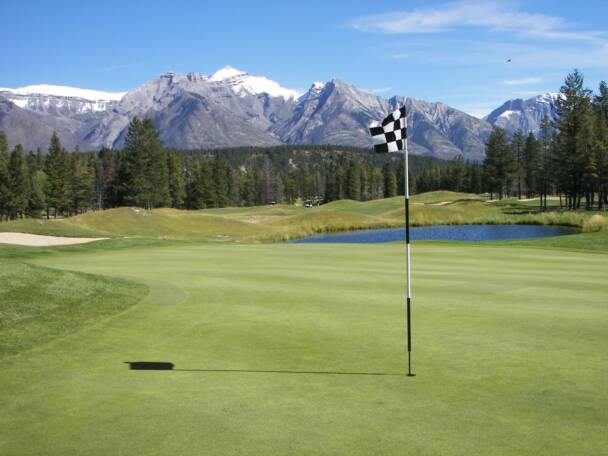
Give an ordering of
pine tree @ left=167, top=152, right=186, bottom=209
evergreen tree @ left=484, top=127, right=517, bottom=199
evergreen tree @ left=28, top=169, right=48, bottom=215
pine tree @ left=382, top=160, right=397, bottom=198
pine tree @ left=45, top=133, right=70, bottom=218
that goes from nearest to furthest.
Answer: pine tree @ left=45, top=133, right=70, bottom=218 < evergreen tree @ left=28, top=169, right=48, bottom=215 < pine tree @ left=167, top=152, right=186, bottom=209 < evergreen tree @ left=484, top=127, right=517, bottom=199 < pine tree @ left=382, top=160, right=397, bottom=198

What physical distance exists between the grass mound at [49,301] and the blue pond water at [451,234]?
164ft

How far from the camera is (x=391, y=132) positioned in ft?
33.5

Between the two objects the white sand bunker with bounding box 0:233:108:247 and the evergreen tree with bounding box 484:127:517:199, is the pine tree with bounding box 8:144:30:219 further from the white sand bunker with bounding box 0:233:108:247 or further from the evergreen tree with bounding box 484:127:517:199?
the evergreen tree with bounding box 484:127:517:199

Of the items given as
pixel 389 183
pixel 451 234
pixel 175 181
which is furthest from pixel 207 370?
pixel 389 183

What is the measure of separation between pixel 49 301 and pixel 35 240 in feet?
110

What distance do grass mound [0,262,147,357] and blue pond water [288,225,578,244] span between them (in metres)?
50.1

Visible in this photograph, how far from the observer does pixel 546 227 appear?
7400 cm

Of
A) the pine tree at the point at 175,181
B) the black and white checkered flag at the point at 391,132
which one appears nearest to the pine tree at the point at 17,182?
the pine tree at the point at 175,181

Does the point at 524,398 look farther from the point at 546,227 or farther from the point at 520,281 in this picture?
the point at 546,227

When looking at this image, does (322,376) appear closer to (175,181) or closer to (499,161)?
(175,181)

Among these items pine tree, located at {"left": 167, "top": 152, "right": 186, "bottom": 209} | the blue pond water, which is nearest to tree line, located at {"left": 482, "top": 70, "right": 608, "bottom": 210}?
the blue pond water

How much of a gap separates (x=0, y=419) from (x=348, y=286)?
12.5 meters

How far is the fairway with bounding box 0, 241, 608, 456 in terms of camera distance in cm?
686

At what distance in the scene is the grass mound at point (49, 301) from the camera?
1192cm
